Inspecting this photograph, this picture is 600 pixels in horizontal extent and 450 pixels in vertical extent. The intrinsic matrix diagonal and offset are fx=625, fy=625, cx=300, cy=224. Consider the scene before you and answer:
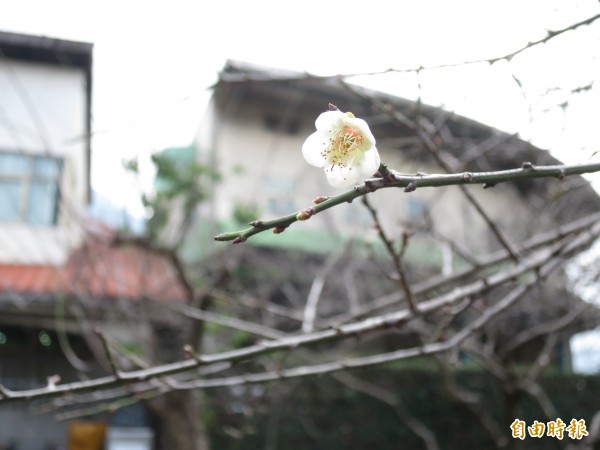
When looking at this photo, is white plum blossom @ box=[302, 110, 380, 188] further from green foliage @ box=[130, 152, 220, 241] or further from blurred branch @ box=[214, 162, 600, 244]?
green foliage @ box=[130, 152, 220, 241]

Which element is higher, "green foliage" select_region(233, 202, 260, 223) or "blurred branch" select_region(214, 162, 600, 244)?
"blurred branch" select_region(214, 162, 600, 244)

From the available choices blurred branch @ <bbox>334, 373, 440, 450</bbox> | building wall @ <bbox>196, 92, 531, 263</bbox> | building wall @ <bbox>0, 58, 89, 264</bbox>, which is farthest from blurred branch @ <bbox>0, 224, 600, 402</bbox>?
building wall @ <bbox>196, 92, 531, 263</bbox>

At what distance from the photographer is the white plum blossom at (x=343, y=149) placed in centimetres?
88

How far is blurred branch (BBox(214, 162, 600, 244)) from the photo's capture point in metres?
0.80

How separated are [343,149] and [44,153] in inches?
141

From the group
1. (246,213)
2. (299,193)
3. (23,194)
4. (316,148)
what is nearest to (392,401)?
(246,213)

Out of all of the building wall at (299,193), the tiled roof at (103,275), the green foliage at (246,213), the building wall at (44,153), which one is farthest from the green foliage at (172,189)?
the building wall at (299,193)

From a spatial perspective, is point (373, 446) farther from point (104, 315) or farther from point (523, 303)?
point (104, 315)

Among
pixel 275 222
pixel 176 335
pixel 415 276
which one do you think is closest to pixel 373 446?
pixel 415 276

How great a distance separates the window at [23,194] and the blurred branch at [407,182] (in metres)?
5.93

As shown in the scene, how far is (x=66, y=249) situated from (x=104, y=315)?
679 mm

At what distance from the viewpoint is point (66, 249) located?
219 inches

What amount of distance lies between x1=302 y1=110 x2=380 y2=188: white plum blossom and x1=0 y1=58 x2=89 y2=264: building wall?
3457mm

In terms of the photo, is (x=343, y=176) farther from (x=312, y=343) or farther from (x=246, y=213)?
(x=246, y=213)
